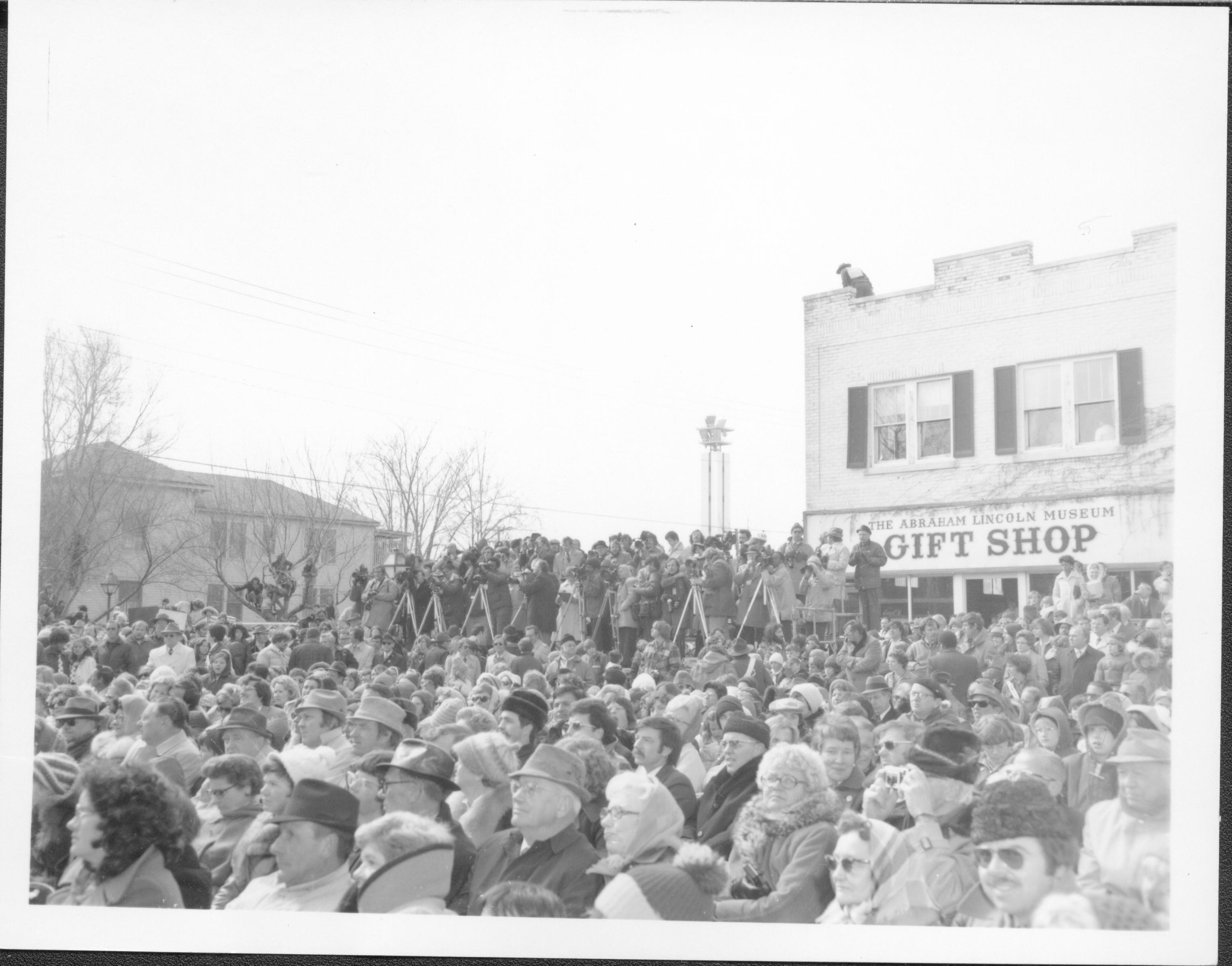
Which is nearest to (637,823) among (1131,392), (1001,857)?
(1001,857)

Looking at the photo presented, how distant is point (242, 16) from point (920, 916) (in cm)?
456

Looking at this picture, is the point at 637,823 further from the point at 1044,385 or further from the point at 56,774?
the point at 1044,385

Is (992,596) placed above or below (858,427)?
below

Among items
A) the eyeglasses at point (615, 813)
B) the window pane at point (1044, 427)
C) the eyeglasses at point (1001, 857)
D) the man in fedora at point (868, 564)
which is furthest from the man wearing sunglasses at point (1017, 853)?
the window pane at point (1044, 427)

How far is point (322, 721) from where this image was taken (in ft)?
15.0

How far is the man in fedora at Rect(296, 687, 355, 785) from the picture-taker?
4543 mm

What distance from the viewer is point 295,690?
4.77 m

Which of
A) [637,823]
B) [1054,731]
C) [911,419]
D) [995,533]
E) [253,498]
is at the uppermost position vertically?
[911,419]

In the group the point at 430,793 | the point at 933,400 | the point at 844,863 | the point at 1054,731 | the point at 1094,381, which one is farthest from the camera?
the point at 933,400

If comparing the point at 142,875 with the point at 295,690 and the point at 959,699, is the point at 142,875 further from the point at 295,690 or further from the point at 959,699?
the point at 959,699

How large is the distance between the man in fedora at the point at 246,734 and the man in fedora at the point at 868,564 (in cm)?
271

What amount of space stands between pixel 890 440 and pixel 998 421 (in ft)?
1.67

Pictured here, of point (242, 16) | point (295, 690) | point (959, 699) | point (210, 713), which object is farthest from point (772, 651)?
point (242, 16)

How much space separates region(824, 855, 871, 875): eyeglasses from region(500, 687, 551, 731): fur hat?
1.24 m
